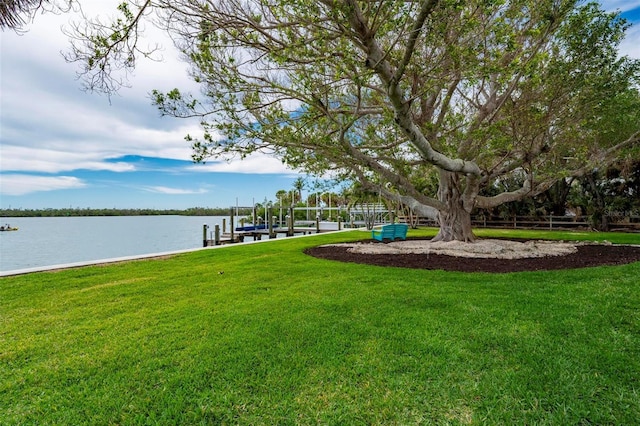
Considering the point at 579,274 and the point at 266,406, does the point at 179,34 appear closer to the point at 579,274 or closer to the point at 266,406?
the point at 266,406

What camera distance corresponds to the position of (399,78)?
5273 mm

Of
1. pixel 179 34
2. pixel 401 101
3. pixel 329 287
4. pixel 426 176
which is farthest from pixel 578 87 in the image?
pixel 179 34

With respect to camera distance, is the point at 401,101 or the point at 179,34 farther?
the point at 179,34

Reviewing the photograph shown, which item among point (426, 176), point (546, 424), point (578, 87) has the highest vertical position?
point (578, 87)

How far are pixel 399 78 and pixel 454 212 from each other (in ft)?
26.4

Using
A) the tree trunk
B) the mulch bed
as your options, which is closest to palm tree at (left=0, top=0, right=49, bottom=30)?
the mulch bed

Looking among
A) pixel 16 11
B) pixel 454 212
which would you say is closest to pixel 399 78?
pixel 16 11

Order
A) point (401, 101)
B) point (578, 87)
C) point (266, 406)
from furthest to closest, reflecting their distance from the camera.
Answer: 1. point (578, 87)
2. point (401, 101)
3. point (266, 406)

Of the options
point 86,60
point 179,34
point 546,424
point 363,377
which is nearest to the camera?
point 546,424

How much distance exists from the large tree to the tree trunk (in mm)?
49

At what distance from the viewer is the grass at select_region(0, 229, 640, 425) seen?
2521 mm

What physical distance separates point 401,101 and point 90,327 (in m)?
5.53

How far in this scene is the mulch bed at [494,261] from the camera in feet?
24.6

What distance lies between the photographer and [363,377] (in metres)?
2.94
